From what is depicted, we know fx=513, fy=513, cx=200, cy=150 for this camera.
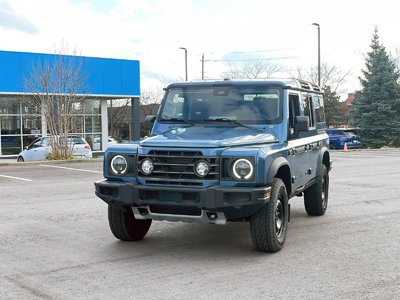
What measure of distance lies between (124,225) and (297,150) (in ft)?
8.22

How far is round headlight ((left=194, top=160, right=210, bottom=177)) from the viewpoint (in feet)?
18.1

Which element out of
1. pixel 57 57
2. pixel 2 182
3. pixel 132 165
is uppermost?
pixel 57 57

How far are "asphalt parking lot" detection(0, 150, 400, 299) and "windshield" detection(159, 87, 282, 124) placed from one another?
1.60 m

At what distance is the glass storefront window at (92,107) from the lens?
30.1 meters

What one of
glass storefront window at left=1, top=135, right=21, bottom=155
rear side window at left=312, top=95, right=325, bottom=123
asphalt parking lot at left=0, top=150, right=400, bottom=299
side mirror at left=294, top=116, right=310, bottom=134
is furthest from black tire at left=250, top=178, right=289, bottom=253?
glass storefront window at left=1, top=135, right=21, bottom=155

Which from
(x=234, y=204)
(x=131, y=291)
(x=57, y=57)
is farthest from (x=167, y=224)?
(x=57, y=57)

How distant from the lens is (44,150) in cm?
2202

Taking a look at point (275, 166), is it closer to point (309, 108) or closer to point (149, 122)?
point (149, 122)

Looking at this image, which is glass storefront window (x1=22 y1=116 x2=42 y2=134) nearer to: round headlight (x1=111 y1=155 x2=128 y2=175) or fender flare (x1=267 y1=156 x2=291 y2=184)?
round headlight (x1=111 y1=155 x2=128 y2=175)

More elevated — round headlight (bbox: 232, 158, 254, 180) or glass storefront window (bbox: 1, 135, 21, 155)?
round headlight (bbox: 232, 158, 254, 180)

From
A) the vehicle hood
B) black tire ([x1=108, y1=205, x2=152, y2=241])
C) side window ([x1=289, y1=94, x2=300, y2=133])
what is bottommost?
black tire ([x1=108, y1=205, x2=152, y2=241])

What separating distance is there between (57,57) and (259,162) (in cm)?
2180

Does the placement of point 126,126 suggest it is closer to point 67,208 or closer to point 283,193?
point 67,208

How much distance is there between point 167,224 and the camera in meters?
7.84
